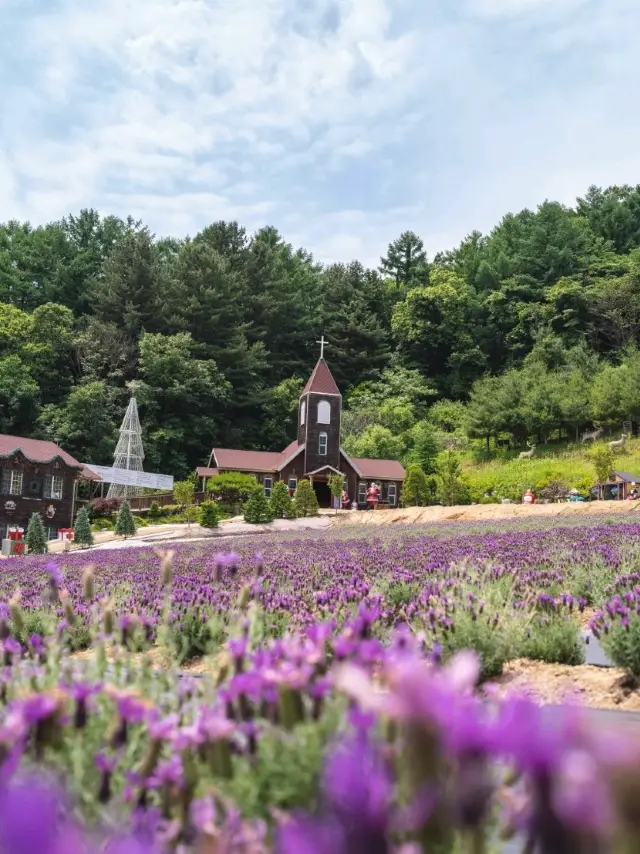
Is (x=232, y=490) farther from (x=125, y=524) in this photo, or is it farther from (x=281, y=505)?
(x=125, y=524)

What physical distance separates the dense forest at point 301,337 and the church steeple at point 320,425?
4443 millimetres

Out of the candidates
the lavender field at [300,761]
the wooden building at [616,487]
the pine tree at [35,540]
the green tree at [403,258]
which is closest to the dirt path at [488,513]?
the wooden building at [616,487]

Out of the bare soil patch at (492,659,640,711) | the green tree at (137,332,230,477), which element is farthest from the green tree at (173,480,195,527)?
the bare soil patch at (492,659,640,711)

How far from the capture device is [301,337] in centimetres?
6919

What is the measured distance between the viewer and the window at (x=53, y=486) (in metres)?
40.8

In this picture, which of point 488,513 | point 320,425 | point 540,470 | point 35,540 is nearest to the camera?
point 35,540

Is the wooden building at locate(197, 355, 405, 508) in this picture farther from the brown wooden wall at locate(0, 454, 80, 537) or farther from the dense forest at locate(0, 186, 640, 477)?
the brown wooden wall at locate(0, 454, 80, 537)

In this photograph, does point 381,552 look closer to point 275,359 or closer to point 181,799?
point 181,799

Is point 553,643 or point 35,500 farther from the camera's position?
point 35,500

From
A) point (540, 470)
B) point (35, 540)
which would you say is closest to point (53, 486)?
point (35, 540)

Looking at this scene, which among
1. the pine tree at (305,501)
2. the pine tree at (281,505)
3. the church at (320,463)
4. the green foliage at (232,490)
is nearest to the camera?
the pine tree at (281,505)

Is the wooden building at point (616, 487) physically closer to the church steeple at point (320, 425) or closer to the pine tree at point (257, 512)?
the pine tree at point (257, 512)

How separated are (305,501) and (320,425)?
37.4 feet

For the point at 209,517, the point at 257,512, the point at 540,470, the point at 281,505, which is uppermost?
the point at 540,470
